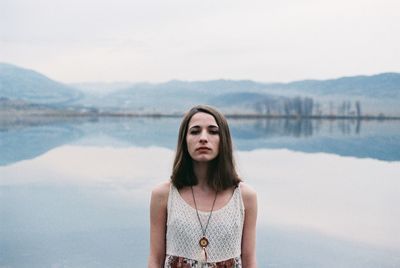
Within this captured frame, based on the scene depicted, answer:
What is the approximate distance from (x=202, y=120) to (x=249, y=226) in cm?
32

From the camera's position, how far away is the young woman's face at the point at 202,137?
155 centimetres

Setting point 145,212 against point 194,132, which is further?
point 145,212

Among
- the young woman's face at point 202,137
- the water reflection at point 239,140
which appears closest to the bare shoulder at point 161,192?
the young woman's face at point 202,137

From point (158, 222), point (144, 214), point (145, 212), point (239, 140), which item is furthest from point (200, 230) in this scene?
point (239, 140)

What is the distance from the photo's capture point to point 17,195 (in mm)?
10859

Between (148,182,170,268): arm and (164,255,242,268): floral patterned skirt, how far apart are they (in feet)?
0.14

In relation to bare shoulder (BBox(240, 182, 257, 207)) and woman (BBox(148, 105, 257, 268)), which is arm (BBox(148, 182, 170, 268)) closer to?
woman (BBox(148, 105, 257, 268))

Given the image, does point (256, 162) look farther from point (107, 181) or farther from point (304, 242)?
point (304, 242)

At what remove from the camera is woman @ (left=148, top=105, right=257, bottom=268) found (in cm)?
154

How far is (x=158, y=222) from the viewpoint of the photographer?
1.60m

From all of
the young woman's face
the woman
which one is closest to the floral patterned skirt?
the woman

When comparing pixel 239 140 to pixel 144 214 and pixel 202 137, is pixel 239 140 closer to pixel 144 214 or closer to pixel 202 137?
pixel 144 214

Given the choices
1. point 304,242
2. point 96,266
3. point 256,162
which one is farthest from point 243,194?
point 256,162

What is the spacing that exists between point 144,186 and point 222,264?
32.6ft
